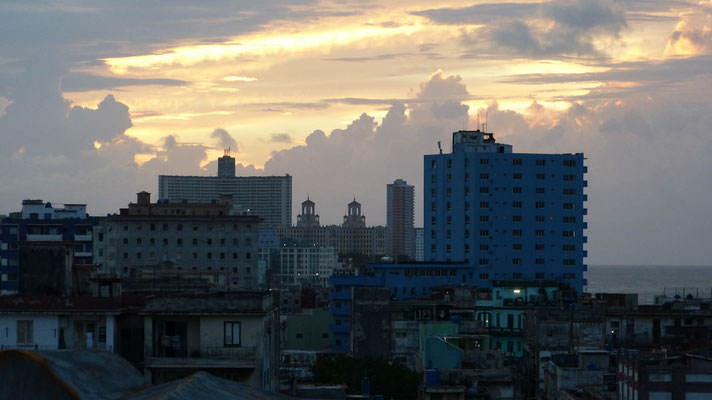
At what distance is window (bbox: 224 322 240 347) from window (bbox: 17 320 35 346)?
671cm

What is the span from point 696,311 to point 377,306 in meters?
40.5

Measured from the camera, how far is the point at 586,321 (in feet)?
301

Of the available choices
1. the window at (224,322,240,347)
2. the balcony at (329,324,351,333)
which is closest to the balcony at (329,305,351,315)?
the balcony at (329,324,351,333)

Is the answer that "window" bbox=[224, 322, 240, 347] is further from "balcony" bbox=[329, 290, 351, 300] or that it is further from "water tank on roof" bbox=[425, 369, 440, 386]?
"balcony" bbox=[329, 290, 351, 300]

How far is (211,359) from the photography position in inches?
1868

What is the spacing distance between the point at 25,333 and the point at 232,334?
721 centimetres

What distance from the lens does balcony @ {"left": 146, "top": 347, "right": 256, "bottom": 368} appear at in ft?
153

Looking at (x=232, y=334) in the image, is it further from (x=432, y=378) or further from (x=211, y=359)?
(x=432, y=378)

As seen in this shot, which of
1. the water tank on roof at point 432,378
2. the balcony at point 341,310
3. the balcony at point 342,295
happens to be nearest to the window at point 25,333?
the water tank on roof at point 432,378

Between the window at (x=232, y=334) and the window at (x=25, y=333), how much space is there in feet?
22.0

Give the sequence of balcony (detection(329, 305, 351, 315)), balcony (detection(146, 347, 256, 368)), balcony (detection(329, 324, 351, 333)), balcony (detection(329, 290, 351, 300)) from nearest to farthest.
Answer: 1. balcony (detection(146, 347, 256, 368))
2. balcony (detection(329, 324, 351, 333))
3. balcony (detection(329, 305, 351, 315))
4. balcony (detection(329, 290, 351, 300))

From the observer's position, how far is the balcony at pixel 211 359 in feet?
153

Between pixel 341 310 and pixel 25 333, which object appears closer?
pixel 25 333

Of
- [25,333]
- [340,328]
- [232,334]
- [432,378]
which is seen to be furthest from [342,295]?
[232,334]
